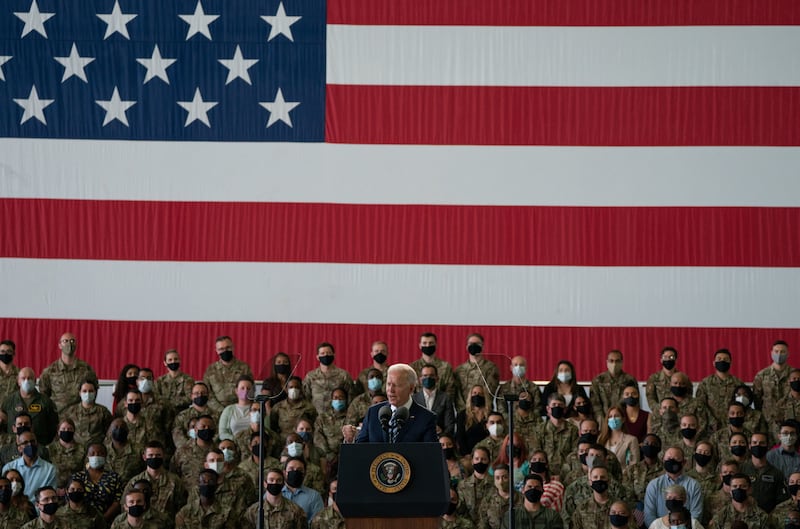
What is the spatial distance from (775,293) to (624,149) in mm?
2180

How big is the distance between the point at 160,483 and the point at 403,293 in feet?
12.6

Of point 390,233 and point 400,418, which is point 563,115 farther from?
point 400,418

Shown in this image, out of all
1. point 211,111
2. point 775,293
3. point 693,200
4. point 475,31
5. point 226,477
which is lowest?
point 226,477

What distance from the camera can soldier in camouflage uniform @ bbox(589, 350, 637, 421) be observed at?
1152 cm

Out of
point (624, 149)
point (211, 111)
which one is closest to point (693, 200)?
point (624, 149)

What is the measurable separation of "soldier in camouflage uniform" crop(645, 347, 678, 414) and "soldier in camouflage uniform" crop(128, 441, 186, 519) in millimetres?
4401

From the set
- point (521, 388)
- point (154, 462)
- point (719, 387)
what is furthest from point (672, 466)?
point (154, 462)

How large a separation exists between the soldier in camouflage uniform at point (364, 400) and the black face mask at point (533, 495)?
1832 millimetres

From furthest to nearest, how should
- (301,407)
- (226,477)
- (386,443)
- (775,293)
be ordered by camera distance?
(775,293) < (301,407) < (226,477) < (386,443)

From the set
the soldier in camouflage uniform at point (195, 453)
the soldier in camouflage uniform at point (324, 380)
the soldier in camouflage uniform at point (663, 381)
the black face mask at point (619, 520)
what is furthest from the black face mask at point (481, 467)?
the soldier in camouflage uniform at point (195, 453)

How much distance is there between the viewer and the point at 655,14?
1322cm

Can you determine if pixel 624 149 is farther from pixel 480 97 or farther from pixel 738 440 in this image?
pixel 738 440

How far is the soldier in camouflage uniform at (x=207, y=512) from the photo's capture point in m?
9.91

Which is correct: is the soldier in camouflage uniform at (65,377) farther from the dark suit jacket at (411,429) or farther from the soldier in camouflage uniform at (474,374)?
the dark suit jacket at (411,429)
